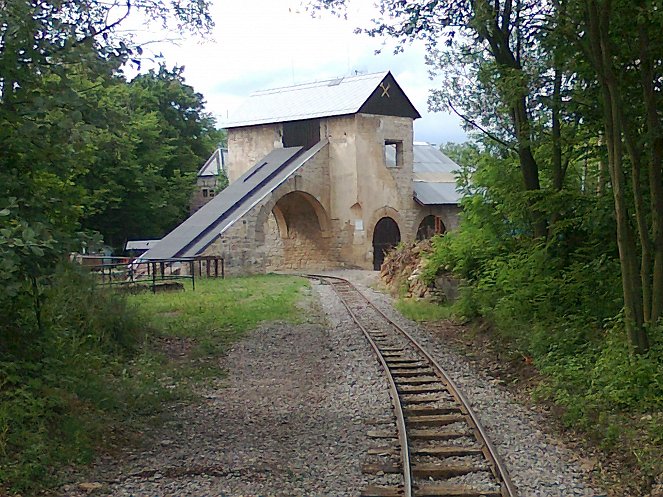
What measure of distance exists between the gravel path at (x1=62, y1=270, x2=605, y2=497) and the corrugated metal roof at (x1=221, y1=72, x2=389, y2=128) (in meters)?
24.9

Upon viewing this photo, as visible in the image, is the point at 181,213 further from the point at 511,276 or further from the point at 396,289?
the point at 511,276

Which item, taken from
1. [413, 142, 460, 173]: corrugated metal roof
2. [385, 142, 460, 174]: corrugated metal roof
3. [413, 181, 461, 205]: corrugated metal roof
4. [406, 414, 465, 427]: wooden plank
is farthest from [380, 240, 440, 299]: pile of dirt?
[413, 142, 460, 173]: corrugated metal roof

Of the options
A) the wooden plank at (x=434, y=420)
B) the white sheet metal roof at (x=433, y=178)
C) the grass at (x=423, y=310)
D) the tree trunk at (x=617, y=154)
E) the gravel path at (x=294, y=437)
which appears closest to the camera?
the gravel path at (x=294, y=437)

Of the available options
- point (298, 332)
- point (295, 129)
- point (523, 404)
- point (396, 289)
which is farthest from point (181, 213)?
point (523, 404)

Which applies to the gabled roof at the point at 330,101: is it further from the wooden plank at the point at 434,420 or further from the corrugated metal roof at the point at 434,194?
the wooden plank at the point at 434,420

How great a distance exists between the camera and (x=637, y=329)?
833 cm

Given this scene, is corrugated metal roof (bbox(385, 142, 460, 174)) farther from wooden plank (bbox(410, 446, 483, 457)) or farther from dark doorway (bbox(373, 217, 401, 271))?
wooden plank (bbox(410, 446, 483, 457))

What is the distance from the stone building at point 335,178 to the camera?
114ft

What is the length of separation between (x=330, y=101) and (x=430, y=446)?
102 feet

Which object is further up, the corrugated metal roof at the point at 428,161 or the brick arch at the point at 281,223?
the corrugated metal roof at the point at 428,161

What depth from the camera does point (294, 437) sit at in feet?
24.5

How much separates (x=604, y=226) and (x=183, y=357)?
22.7 feet

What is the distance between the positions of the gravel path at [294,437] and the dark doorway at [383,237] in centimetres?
2429

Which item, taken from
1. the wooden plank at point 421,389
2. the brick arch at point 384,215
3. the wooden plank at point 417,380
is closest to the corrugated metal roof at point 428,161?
the brick arch at point 384,215
